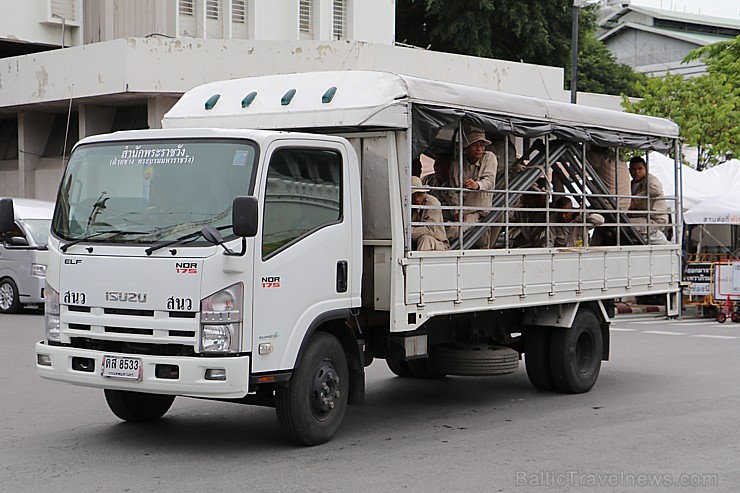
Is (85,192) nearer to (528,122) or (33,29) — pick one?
(528,122)

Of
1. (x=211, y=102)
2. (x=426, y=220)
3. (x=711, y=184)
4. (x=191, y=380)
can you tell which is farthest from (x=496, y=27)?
(x=191, y=380)

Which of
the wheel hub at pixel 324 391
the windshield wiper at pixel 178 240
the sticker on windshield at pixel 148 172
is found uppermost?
the sticker on windshield at pixel 148 172

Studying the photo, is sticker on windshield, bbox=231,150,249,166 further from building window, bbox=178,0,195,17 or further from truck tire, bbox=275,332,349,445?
building window, bbox=178,0,195,17

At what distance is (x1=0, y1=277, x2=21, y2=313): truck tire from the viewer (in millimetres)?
20906

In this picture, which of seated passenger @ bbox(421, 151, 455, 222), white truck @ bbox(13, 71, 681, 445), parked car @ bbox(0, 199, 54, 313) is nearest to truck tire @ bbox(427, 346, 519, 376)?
white truck @ bbox(13, 71, 681, 445)

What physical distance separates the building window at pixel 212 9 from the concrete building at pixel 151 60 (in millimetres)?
27

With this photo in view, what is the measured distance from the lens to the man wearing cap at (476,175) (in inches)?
390

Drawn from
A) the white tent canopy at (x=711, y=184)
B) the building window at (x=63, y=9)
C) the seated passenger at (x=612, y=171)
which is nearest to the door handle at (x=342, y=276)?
the seated passenger at (x=612, y=171)

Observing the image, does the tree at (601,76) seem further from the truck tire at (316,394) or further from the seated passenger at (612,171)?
the truck tire at (316,394)

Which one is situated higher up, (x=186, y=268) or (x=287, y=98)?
(x=287, y=98)

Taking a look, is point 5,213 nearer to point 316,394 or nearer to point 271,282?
point 271,282

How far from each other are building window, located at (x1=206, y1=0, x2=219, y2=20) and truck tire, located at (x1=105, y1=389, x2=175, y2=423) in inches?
828

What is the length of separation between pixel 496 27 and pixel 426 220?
113 feet

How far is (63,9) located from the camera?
2978 cm
